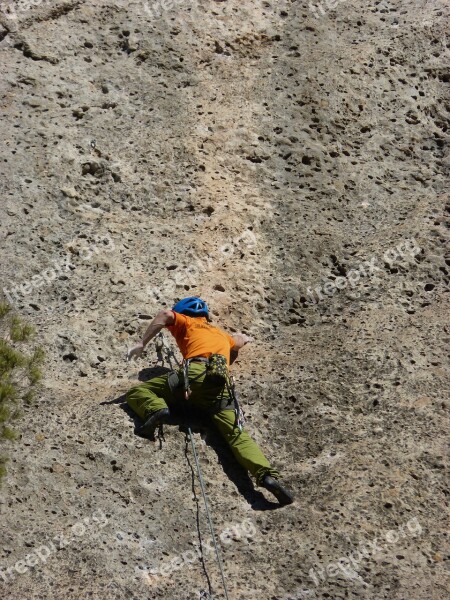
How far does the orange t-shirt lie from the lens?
8172mm

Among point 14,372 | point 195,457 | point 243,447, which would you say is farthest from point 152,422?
point 14,372

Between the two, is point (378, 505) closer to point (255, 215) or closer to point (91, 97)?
point (255, 215)

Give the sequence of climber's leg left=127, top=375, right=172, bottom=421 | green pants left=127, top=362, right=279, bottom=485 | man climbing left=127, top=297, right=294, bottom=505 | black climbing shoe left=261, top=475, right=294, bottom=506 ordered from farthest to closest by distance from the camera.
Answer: climber's leg left=127, top=375, right=172, bottom=421
green pants left=127, top=362, right=279, bottom=485
man climbing left=127, top=297, right=294, bottom=505
black climbing shoe left=261, top=475, right=294, bottom=506

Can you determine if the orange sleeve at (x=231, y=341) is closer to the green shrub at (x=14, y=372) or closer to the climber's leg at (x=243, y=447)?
the climber's leg at (x=243, y=447)

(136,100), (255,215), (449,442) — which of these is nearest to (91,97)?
(136,100)

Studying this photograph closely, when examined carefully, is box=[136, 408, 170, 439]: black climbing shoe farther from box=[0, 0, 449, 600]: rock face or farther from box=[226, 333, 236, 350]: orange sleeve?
box=[226, 333, 236, 350]: orange sleeve

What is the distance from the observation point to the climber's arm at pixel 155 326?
27.2 feet

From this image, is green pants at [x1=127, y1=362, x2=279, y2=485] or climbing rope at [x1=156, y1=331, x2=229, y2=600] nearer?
climbing rope at [x1=156, y1=331, x2=229, y2=600]

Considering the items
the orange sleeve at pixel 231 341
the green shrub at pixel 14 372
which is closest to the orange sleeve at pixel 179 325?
the orange sleeve at pixel 231 341

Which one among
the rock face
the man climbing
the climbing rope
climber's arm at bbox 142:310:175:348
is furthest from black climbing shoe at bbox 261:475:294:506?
climber's arm at bbox 142:310:175:348

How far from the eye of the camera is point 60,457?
7.35 metres

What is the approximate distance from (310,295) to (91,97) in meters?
3.59

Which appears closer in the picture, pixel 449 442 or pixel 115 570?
pixel 115 570

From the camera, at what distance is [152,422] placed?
762 centimetres
